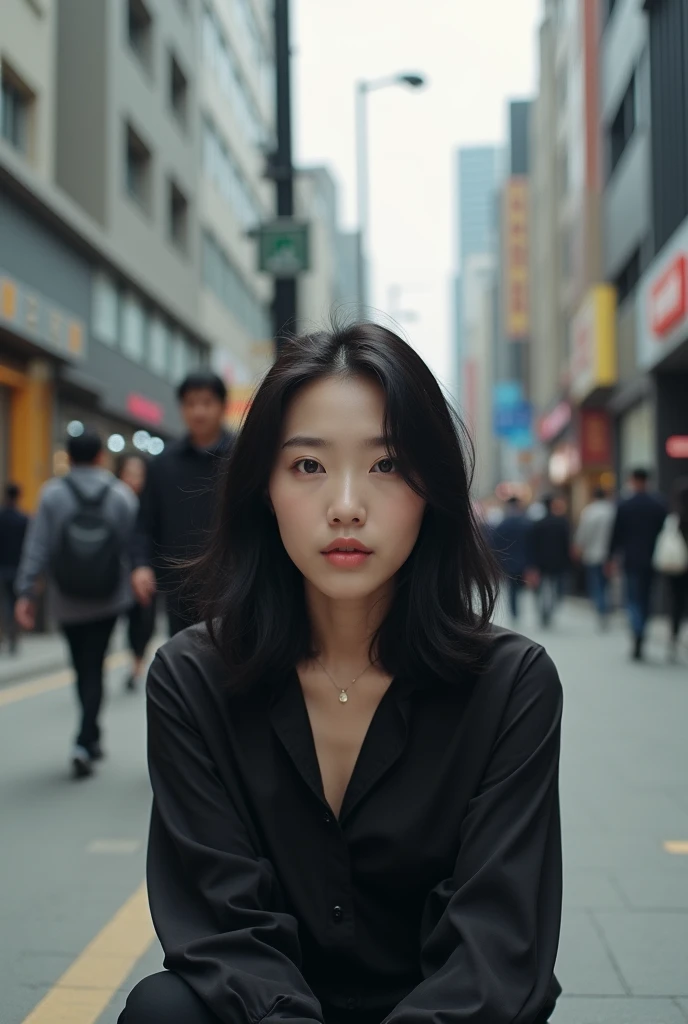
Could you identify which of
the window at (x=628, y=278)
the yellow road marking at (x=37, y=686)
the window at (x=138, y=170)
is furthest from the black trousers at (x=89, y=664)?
the window at (x=628, y=278)

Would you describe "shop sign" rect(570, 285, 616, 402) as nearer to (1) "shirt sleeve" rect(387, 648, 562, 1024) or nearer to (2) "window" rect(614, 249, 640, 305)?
(2) "window" rect(614, 249, 640, 305)

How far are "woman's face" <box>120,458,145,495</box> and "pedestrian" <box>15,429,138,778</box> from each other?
4.30 meters

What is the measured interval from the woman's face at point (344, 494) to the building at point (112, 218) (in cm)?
781

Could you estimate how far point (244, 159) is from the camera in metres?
35.7

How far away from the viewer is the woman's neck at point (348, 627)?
208 centimetres

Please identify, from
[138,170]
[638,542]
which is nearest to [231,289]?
[138,170]

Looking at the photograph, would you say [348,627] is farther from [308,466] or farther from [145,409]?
[145,409]

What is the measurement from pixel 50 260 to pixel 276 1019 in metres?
15.7

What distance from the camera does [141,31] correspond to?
2195cm

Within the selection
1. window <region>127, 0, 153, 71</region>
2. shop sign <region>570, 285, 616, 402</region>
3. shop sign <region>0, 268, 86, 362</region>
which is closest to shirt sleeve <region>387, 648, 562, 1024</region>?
shop sign <region>0, 268, 86, 362</region>

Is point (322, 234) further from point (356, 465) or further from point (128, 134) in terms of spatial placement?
point (356, 465)

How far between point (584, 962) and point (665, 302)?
14.4 meters

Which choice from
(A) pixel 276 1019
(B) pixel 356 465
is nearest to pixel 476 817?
(A) pixel 276 1019

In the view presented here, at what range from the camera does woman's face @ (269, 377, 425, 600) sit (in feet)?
6.21
